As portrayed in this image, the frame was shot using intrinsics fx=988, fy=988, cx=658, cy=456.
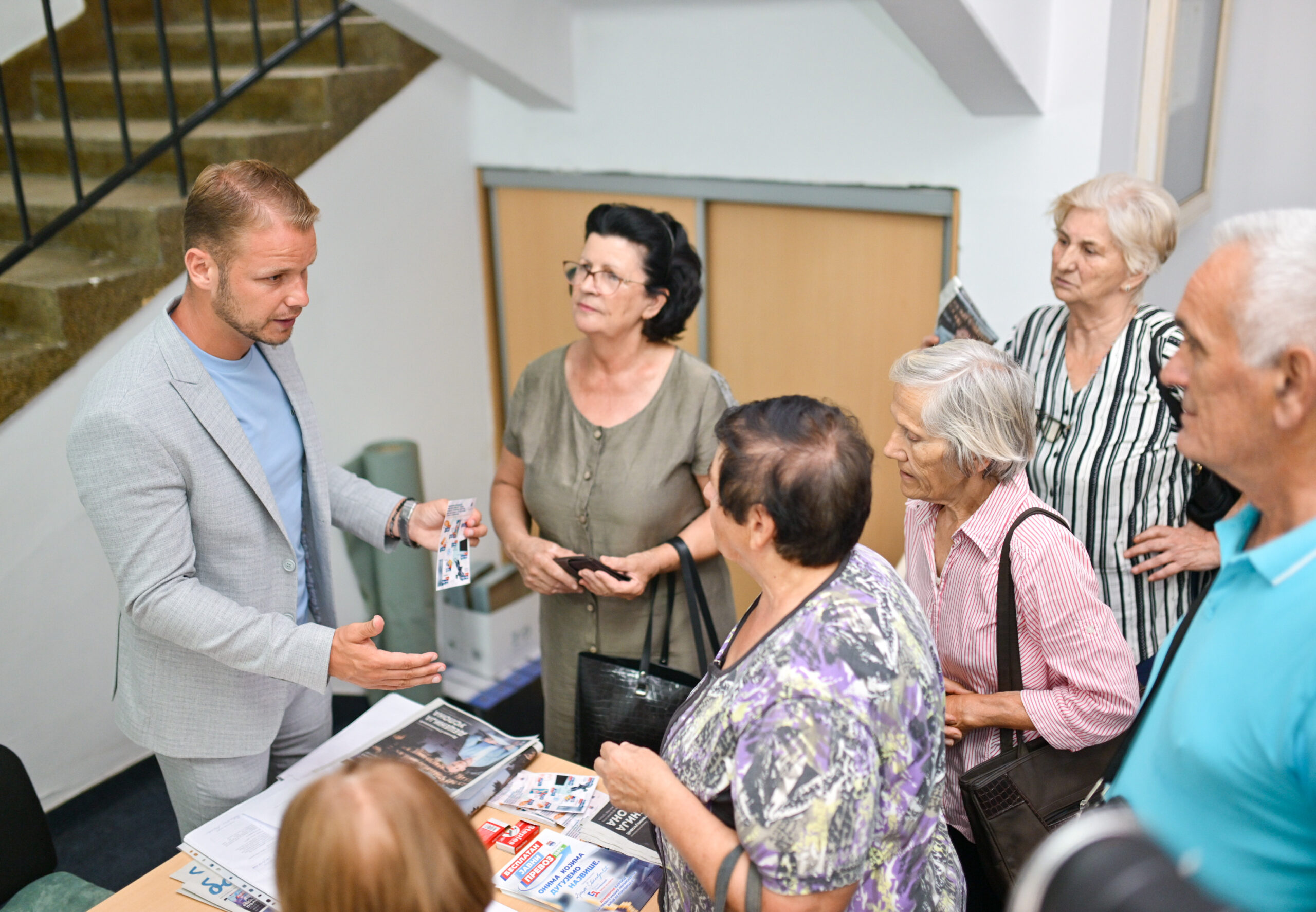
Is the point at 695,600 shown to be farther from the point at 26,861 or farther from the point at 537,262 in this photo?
the point at 537,262

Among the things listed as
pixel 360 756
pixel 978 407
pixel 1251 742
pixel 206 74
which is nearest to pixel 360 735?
pixel 360 756

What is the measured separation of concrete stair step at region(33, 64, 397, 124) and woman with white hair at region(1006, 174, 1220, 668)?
2.57 m

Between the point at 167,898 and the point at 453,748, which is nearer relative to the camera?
the point at 167,898

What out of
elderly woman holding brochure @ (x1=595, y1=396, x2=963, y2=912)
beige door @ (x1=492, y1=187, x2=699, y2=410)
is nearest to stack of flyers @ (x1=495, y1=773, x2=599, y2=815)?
elderly woman holding brochure @ (x1=595, y1=396, x2=963, y2=912)

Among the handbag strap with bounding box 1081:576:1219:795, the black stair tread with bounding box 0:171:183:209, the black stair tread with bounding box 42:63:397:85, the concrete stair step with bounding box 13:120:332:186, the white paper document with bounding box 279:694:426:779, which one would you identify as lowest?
the white paper document with bounding box 279:694:426:779

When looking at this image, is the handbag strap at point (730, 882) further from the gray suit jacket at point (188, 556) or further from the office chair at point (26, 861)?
the office chair at point (26, 861)

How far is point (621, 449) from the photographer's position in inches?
91.2

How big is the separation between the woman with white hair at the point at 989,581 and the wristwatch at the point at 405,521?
1062 millimetres

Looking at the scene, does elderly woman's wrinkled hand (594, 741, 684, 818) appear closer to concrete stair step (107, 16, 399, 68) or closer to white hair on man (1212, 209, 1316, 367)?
white hair on man (1212, 209, 1316, 367)

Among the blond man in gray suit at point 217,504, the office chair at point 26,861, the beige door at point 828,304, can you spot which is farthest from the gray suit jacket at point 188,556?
the beige door at point 828,304

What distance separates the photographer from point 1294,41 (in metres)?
3.77

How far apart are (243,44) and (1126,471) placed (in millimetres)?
3609

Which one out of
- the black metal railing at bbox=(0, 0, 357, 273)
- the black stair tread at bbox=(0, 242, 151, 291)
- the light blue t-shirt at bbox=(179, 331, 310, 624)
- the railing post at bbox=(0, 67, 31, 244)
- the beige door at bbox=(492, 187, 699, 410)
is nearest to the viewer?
A: the light blue t-shirt at bbox=(179, 331, 310, 624)

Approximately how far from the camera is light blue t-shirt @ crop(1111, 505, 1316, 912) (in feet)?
3.14
